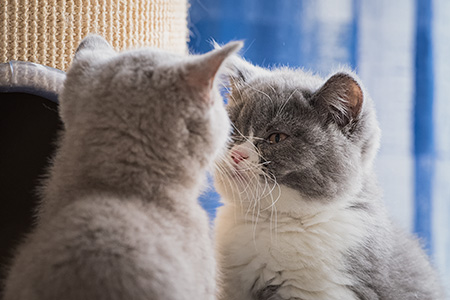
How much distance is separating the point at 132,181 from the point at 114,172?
0.03 m

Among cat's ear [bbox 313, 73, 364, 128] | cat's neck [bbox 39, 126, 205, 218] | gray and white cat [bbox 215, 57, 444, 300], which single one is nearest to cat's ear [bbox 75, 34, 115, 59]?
cat's neck [bbox 39, 126, 205, 218]

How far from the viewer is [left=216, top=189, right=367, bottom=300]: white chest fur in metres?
1.19

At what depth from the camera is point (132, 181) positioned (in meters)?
0.90

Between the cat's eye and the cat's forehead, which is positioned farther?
the cat's eye

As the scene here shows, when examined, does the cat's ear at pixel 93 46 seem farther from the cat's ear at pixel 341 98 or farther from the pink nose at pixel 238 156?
the cat's ear at pixel 341 98

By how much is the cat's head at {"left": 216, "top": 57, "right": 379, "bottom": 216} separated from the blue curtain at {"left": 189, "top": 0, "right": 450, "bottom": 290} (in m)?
0.82

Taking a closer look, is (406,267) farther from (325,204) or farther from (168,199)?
(168,199)

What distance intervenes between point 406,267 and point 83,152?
85cm

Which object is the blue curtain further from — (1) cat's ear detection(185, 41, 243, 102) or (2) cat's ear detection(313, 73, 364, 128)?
(1) cat's ear detection(185, 41, 243, 102)

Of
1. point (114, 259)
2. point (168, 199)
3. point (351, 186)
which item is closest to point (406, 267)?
point (351, 186)

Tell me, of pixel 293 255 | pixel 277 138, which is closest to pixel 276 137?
pixel 277 138

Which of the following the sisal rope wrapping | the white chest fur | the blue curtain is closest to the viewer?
the white chest fur

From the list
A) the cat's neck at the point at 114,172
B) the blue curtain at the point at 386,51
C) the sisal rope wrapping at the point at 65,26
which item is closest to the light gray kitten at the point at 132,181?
the cat's neck at the point at 114,172

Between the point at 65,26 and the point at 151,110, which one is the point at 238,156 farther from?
the point at 65,26
